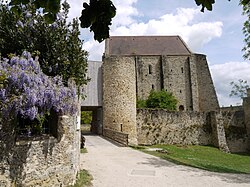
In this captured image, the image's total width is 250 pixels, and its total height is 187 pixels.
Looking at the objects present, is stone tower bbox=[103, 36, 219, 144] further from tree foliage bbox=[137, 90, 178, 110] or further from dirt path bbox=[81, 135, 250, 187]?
dirt path bbox=[81, 135, 250, 187]

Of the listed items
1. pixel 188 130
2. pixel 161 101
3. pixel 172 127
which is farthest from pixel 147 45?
pixel 172 127

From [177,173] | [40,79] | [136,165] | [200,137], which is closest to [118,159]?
[136,165]

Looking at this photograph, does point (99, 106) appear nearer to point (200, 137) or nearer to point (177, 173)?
point (200, 137)

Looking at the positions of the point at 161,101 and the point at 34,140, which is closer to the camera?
the point at 34,140

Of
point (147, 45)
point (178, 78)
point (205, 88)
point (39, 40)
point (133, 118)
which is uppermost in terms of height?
point (147, 45)

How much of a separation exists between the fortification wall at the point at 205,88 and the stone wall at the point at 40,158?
97.4 ft

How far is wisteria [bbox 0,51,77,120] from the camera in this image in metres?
5.48

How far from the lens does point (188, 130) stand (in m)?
21.8

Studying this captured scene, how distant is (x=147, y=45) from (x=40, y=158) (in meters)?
32.0

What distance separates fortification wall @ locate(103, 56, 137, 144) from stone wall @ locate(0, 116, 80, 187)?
11591 mm

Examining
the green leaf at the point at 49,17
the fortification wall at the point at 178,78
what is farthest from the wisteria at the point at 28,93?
the fortification wall at the point at 178,78

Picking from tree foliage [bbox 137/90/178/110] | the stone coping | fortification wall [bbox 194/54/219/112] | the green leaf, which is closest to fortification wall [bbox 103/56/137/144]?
tree foliage [bbox 137/90/178/110]

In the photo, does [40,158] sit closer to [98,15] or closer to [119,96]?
[98,15]

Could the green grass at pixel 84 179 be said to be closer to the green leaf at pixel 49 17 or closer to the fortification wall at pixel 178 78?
the green leaf at pixel 49 17
